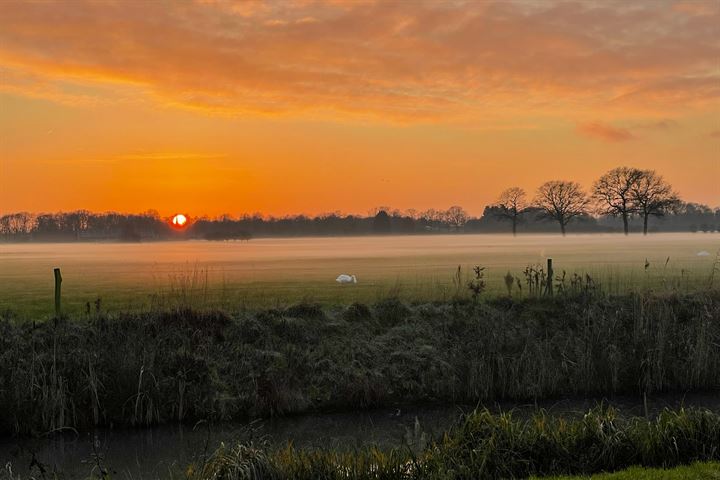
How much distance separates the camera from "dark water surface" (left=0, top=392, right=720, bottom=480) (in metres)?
12.1

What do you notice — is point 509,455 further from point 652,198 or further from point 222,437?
point 652,198

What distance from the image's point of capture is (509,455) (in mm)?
9297

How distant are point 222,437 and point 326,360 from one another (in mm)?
4215

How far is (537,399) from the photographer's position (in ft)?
54.7

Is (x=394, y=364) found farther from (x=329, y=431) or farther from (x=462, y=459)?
(x=462, y=459)

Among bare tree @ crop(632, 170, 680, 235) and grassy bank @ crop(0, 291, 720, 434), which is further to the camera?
bare tree @ crop(632, 170, 680, 235)

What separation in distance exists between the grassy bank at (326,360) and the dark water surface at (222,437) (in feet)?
1.74

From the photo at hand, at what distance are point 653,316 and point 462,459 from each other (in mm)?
12510

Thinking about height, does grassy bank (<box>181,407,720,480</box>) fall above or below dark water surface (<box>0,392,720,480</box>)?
above

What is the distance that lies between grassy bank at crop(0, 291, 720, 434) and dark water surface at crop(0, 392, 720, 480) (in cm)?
53

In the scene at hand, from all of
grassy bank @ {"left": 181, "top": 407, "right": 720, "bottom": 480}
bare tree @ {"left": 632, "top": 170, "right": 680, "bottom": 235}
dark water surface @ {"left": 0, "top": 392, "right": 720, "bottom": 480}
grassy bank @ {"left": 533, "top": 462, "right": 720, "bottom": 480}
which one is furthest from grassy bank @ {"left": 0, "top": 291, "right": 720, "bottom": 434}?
bare tree @ {"left": 632, "top": 170, "right": 680, "bottom": 235}

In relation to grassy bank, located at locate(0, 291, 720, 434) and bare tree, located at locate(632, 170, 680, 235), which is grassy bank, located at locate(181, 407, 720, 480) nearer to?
grassy bank, located at locate(0, 291, 720, 434)

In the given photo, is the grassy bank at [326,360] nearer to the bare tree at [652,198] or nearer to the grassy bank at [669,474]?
the grassy bank at [669,474]

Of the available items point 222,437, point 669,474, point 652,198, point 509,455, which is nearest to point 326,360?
point 222,437
